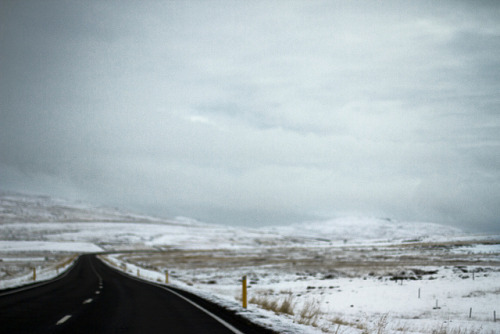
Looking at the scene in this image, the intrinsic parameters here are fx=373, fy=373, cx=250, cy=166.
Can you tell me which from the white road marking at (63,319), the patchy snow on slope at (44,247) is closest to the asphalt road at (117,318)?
the white road marking at (63,319)

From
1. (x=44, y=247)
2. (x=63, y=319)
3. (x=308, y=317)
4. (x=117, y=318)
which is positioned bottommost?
(x=44, y=247)

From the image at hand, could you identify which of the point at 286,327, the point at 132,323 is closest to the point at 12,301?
the point at 132,323

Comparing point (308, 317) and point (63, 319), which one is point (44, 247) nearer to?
point (63, 319)

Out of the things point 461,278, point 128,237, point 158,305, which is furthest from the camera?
point 128,237

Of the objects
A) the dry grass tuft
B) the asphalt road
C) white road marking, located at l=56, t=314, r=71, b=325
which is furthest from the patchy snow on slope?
the dry grass tuft

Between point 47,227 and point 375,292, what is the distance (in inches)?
6684

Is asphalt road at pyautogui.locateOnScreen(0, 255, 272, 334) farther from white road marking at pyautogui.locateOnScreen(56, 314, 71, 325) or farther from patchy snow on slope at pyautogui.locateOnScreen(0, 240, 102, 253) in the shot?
patchy snow on slope at pyautogui.locateOnScreen(0, 240, 102, 253)

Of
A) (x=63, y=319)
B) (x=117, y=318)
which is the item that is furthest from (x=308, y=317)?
(x=63, y=319)

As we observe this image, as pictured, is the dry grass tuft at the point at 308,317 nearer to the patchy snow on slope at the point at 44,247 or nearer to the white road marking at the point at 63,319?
the white road marking at the point at 63,319

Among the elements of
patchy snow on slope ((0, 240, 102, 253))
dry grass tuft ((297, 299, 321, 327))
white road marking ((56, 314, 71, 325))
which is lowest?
patchy snow on slope ((0, 240, 102, 253))

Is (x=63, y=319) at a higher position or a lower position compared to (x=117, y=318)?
higher

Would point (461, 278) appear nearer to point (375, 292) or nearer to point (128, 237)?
point (375, 292)

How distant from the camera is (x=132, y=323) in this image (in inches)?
404

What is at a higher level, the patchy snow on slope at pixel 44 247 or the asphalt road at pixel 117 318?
the asphalt road at pixel 117 318
